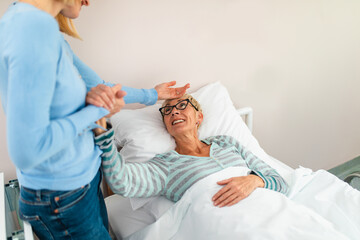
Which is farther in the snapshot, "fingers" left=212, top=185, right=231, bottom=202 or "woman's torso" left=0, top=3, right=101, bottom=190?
"fingers" left=212, top=185, right=231, bottom=202

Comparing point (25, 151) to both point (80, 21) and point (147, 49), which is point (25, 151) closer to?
point (80, 21)

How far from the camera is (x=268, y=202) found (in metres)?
1.24

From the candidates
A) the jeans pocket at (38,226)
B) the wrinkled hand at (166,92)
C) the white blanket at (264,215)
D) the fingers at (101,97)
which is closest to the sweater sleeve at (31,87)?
the fingers at (101,97)

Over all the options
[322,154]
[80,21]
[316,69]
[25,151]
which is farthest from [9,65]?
[322,154]

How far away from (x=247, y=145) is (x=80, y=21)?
1.08 meters

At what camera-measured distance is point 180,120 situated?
155 cm

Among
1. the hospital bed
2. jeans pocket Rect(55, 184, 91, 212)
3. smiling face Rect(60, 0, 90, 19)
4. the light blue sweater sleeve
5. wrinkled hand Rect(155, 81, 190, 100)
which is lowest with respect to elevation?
the hospital bed

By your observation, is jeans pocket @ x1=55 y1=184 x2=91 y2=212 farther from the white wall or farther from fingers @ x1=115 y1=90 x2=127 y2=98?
the white wall

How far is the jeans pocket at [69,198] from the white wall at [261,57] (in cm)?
68

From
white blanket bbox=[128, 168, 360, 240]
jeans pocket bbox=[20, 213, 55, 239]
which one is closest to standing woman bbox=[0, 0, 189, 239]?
jeans pocket bbox=[20, 213, 55, 239]

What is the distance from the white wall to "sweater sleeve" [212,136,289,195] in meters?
0.48

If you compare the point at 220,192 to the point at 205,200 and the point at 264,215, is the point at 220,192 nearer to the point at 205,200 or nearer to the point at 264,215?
the point at 205,200

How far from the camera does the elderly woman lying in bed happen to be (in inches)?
46.6

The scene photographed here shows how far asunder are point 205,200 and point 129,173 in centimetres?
32
